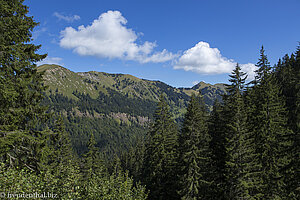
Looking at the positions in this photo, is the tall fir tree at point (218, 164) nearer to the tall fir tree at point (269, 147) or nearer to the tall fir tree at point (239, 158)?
the tall fir tree at point (239, 158)

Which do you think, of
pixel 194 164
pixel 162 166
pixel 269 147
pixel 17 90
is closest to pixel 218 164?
pixel 194 164

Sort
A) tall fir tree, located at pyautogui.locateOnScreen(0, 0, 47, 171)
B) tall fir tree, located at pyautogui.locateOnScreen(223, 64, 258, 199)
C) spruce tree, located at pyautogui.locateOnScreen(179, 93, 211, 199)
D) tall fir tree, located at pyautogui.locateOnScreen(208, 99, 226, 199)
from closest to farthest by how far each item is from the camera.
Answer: tall fir tree, located at pyautogui.locateOnScreen(0, 0, 47, 171) < tall fir tree, located at pyautogui.locateOnScreen(223, 64, 258, 199) < spruce tree, located at pyautogui.locateOnScreen(179, 93, 211, 199) < tall fir tree, located at pyautogui.locateOnScreen(208, 99, 226, 199)

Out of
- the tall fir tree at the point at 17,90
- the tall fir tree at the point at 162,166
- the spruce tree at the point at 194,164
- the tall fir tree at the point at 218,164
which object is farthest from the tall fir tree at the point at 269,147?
the tall fir tree at the point at 17,90

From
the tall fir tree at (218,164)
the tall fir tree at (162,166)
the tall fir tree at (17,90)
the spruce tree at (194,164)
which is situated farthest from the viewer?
the tall fir tree at (162,166)

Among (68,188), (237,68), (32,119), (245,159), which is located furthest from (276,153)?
(32,119)

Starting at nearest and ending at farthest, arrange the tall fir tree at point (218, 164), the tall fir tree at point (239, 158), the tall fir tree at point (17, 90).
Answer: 1. the tall fir tree at point (17, 90)
2. the tall fir tree at point (239, 158)
3. the tall fir tree at point (218, 164)

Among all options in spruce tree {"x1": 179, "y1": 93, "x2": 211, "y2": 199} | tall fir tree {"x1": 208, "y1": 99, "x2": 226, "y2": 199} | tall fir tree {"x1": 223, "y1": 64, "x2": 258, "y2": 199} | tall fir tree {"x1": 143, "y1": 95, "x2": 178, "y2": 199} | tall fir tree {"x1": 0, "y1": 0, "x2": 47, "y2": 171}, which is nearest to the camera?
tall fir tree {"x1": 0, "y1": 0, "x2": 47, "y2": 171}

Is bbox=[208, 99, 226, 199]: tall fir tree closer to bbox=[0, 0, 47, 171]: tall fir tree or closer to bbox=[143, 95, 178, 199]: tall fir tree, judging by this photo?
bbox=[143, 95, 178, 199]: tall fir tree

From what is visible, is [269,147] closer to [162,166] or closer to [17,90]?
[162,166]

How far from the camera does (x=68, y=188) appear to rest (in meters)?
9.15

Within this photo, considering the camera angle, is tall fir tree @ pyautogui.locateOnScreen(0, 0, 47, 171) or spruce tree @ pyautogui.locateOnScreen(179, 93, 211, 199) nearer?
tall fir tree @ pyautogui.locateOnScreen(0, 0, 47, 171)

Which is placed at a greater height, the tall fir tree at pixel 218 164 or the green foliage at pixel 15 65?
the green foliage at pixel 15 65

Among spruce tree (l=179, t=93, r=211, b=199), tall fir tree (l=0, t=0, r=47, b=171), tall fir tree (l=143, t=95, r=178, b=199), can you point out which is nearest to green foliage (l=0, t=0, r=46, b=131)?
tall fir tree (l=0, t=0, r=47, b=171)

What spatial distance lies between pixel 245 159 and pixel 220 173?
5620mm
